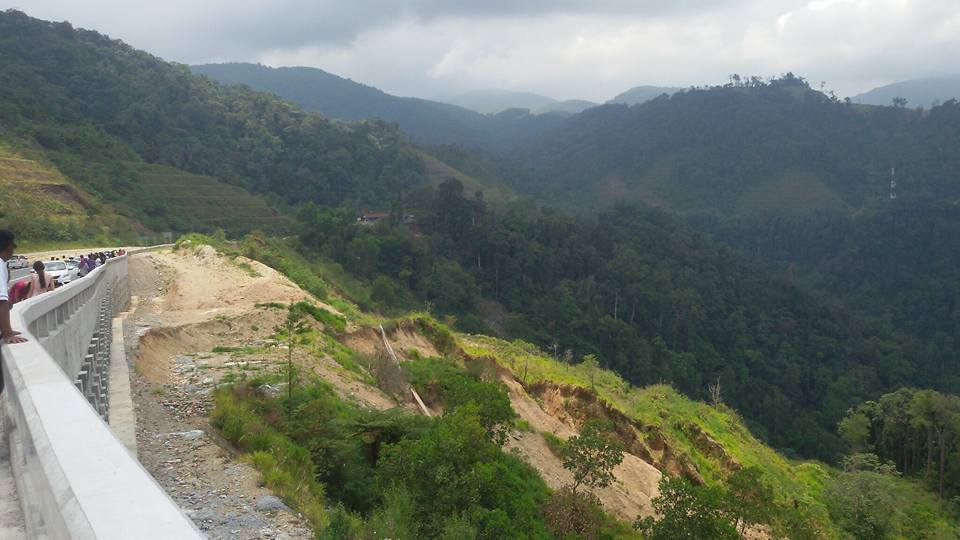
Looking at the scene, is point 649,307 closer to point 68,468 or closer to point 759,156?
point 68,468

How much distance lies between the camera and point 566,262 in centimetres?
6744

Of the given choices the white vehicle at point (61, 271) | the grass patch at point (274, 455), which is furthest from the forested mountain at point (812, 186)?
the grass patch at point (274, 455)

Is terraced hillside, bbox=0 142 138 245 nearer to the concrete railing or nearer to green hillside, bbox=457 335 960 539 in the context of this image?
green hillside, bbox=457 335 960 539

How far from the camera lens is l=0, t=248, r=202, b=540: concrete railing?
5.52 ft

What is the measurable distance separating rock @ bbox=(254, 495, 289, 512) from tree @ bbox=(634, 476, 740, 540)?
7.17 m

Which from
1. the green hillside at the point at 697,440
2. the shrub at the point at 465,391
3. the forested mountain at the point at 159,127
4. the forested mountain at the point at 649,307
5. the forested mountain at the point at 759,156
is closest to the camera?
the shrub at the point at 465,391

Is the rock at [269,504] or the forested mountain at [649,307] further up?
the rock at [269,504]

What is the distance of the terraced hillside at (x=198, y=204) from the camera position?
5384 centimetres

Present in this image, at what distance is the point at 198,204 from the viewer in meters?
59.2

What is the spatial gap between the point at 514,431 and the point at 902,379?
63.9 metres

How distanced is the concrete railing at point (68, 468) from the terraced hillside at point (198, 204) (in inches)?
2100

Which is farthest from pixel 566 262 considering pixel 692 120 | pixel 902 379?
pixel 692 120

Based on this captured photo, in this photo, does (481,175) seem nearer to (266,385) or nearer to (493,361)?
(493,361)

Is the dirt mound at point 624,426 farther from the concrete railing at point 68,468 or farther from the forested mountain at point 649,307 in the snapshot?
the forested mountain at point 649,307
